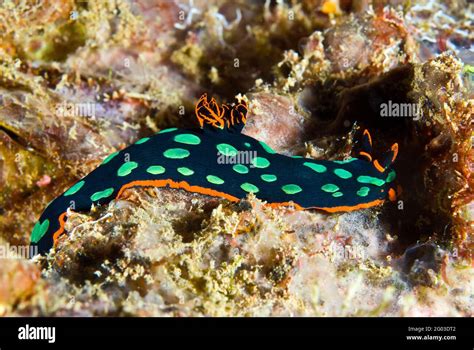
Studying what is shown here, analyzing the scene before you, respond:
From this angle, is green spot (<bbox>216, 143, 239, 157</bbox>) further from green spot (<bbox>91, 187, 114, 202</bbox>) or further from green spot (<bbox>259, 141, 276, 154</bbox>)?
green spot (<bbox>91, 187, 114, 202</bbox>)

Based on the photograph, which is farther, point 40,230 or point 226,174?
point 40,230

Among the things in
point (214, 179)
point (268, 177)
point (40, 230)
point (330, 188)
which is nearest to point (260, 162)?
point (268, 177)

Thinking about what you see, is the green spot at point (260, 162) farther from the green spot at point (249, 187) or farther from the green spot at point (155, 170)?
the green spot at point (155, 170)

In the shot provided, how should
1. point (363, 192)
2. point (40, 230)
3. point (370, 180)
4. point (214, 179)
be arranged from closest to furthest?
point (214, 179) → point (363, 192) → point (370, 180) → point (40, 230)

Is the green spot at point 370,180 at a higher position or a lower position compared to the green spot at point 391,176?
lower

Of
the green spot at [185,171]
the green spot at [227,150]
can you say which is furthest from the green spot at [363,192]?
the green spot at [185,171]

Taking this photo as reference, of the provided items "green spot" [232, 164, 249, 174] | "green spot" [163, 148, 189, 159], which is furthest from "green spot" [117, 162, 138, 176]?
"green spot" [232, 164, 249, 174]

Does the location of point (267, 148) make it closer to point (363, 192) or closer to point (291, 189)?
point (291, 189)
